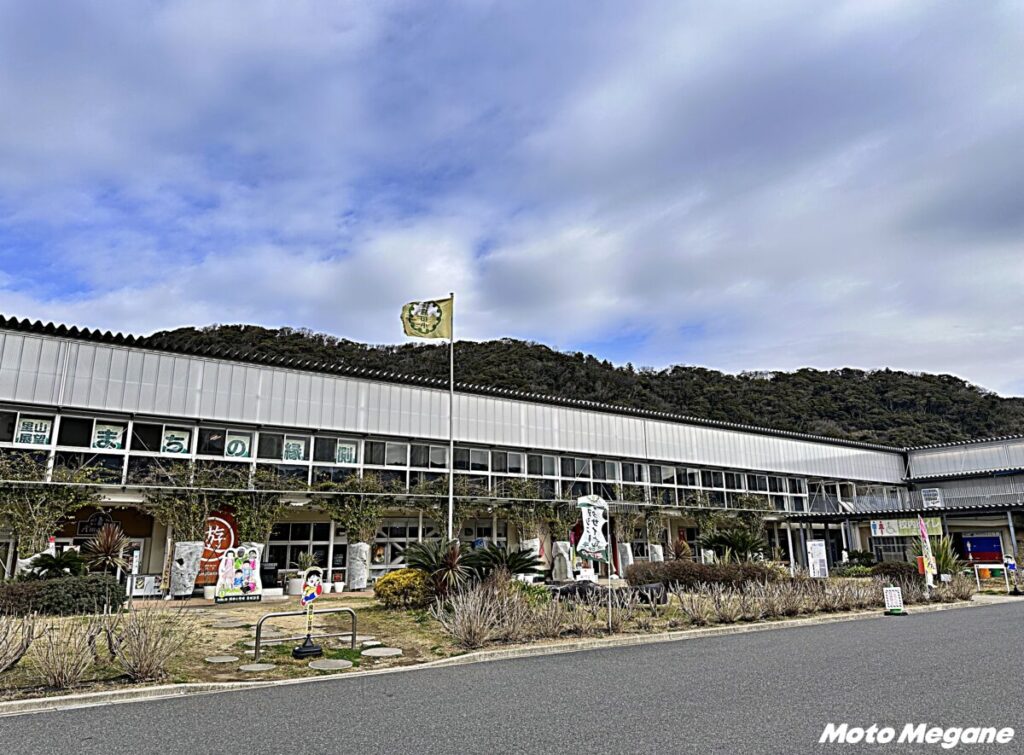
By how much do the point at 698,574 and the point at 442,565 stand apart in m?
7.86

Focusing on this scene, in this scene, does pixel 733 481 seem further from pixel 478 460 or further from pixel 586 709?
pixel 586 709

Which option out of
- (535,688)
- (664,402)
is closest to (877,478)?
(664,402)

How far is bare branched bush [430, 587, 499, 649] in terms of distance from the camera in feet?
36.4

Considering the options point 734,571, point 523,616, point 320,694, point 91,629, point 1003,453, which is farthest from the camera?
point 1003,453

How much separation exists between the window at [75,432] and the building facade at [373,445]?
0.14 feet

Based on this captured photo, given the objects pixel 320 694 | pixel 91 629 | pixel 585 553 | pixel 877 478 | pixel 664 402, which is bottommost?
pixel 320 694

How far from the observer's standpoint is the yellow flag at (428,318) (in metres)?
21.7

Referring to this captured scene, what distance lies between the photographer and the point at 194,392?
2236 centimetres

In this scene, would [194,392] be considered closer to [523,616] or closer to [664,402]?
[523,616]

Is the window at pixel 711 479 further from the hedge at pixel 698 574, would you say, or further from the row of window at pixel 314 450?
the hedge at pixel 698 574

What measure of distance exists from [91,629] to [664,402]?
182ft

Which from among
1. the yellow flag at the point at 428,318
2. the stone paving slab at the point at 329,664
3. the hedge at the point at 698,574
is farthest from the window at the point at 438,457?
the stone paving slab at the point at 329,664

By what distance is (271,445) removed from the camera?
77.6ft

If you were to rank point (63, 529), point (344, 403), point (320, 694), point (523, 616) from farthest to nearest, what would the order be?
point (344, 403), point (63, 529), point (523, 616), point (320, 694)
